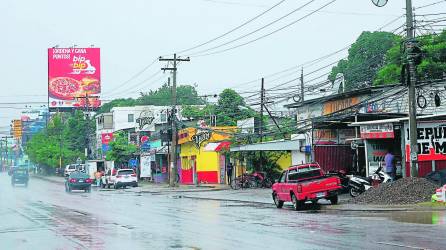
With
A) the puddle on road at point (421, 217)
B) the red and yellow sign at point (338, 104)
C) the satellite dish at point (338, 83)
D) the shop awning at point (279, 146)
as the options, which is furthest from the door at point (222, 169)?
the puddle on road at point (421, 217)

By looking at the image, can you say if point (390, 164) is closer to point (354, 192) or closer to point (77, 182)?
point (354, 192)

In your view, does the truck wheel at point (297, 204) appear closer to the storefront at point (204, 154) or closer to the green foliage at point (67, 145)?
the storefront at point (204, 154)

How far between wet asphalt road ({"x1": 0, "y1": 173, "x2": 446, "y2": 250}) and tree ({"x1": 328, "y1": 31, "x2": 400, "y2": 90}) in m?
43.7

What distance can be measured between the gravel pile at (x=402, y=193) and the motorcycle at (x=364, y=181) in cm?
246

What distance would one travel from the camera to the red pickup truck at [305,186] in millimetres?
27078

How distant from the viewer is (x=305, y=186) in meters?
27.0

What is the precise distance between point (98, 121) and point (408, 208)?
92.9 meters

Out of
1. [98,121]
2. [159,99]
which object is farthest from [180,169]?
[159,99]

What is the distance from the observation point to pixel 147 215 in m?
25.9

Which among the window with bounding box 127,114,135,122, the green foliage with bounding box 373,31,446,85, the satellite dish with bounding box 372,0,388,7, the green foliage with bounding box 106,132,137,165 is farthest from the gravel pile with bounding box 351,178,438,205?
the window with bounding box 127,114,135,122

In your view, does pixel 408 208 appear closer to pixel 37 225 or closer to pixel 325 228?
pixel 325 228

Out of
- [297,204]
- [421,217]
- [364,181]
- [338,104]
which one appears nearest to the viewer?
[421,217]

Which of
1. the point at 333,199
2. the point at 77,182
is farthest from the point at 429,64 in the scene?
the point at 77,182

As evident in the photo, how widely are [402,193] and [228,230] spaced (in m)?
10.2
